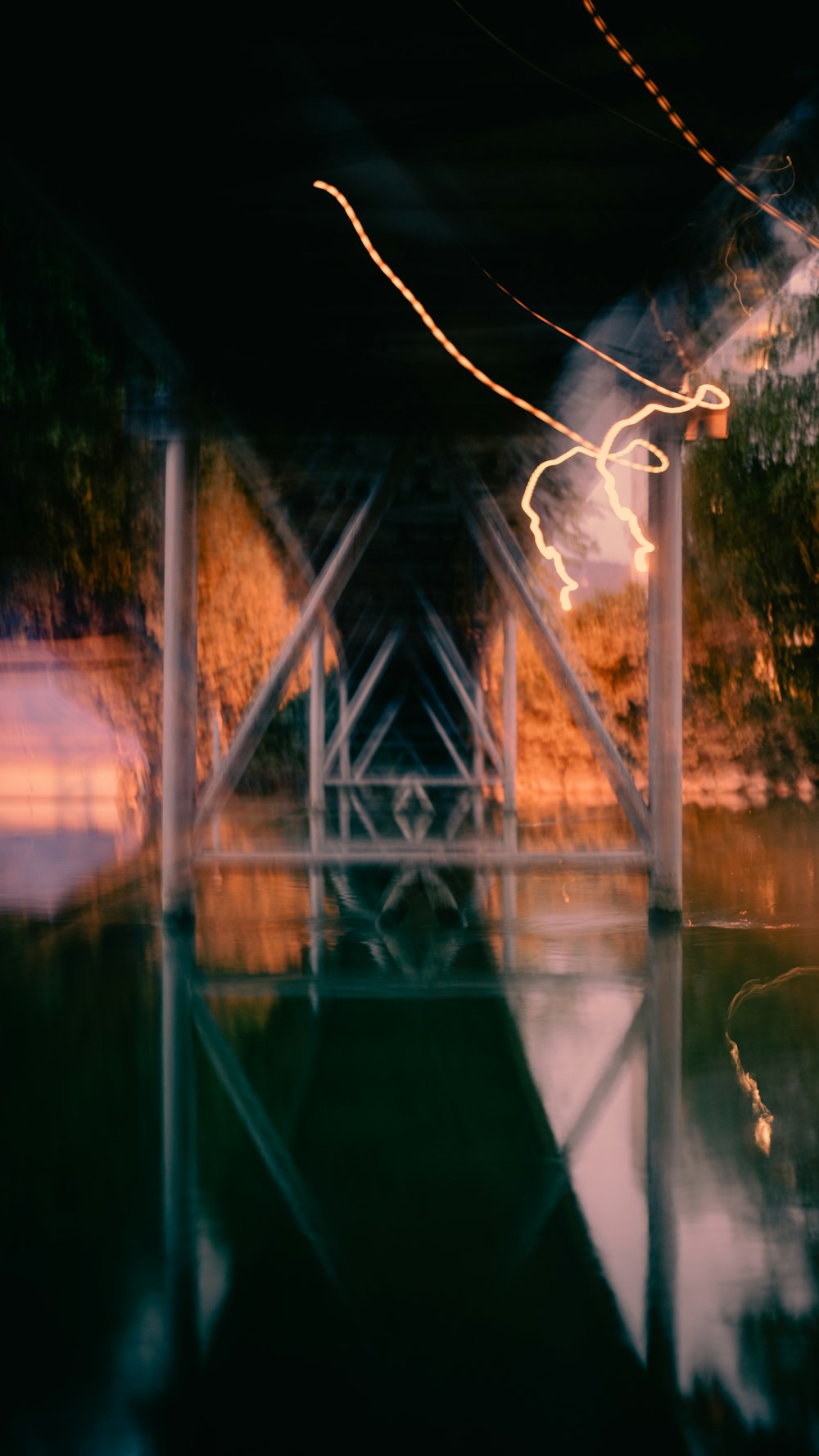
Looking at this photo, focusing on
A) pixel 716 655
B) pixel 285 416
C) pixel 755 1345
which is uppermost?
pixel 285 416

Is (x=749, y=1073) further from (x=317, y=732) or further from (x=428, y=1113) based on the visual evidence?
(x=317, y=732)

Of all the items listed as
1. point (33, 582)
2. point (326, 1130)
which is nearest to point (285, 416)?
point (33, 582)

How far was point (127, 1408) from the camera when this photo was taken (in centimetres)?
207

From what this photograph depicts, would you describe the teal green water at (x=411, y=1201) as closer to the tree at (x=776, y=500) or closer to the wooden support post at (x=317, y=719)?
the tree at (x=776, y=500)

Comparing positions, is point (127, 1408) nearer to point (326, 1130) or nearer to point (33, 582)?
point (326, 1130)

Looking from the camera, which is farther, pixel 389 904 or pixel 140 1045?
pixel 389 904

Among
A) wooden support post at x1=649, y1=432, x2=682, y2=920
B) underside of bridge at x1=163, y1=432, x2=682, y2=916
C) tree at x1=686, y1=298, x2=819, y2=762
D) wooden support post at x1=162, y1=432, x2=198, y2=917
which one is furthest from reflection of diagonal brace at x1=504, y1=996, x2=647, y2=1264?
tree at x1=686, y1=298, x2=819, y2=762

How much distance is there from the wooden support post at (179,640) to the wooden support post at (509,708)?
6.55 meters

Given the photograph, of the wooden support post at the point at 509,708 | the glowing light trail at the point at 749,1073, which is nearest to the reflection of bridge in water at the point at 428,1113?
the glowing light trail at the point at 749,1073

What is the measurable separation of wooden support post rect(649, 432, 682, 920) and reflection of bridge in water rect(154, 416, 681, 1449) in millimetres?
19

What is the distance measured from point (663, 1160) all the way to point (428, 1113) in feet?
2.47

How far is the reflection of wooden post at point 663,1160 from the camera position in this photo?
2262 millimetres

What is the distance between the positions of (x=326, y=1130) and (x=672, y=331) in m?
4.73

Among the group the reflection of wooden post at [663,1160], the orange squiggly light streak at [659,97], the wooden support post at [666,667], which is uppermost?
the orange squiggly light streak at [659,97]
